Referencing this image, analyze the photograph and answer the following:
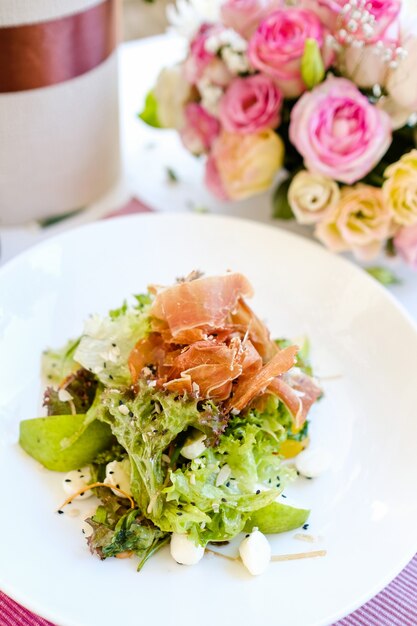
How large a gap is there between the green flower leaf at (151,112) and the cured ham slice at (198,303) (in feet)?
2.82

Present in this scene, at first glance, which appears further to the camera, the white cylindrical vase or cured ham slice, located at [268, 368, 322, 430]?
the white cylindrical vase

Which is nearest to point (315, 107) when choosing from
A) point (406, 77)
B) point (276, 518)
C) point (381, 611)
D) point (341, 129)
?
point (341, 129)

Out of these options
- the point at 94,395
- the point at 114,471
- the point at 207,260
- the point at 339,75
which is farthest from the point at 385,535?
the point at 339,75

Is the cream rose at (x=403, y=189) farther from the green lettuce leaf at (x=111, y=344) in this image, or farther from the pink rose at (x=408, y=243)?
the green lettuce leaf at (x=111, y=344)

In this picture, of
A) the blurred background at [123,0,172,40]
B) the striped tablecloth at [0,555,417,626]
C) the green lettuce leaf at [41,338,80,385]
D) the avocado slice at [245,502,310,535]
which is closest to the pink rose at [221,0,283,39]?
the green lettuce leaf at [41,338,80,385]

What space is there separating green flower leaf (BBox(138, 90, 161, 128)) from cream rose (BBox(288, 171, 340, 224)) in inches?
20.4

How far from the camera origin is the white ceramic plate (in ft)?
3.95

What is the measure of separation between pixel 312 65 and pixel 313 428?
785 mm

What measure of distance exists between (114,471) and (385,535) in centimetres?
47

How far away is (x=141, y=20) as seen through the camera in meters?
3.86

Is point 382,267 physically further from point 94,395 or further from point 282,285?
point 94,395

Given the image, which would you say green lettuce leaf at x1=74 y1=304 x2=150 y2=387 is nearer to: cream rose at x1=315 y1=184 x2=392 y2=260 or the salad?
the salad

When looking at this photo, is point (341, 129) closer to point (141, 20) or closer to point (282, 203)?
point (282, 203)

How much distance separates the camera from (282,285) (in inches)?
72.0
